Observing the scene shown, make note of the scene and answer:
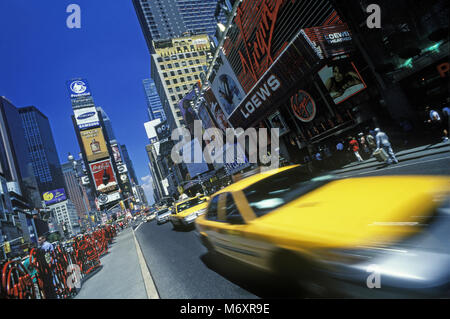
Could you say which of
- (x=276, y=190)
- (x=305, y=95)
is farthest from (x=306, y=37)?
(x=276, y=190)

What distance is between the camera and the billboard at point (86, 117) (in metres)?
82.6

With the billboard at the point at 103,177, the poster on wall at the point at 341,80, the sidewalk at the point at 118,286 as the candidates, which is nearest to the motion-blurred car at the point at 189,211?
the sidewalk at the point at 118,286

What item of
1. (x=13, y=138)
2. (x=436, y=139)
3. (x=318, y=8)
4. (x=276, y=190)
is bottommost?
(x=436, y=139)

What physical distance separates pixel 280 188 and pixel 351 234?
1.73m

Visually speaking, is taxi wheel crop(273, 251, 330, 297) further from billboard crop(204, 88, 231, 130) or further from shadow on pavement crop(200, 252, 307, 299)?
billboard crop(204, 88, 231, 130)

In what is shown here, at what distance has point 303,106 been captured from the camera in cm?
1745

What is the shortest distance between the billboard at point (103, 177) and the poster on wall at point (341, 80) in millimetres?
84986

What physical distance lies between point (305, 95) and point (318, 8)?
5.99 m

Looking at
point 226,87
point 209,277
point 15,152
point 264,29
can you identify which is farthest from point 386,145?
point 15,152

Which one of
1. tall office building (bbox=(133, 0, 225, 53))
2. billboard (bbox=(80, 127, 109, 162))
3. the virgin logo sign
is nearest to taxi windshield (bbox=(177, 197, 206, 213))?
the virgin logo sign

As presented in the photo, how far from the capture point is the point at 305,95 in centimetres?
1705

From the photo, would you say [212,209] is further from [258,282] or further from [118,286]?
[118,286]

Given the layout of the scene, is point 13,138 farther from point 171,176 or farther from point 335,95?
point 335,95

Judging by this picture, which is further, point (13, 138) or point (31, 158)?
point (31, 158)
